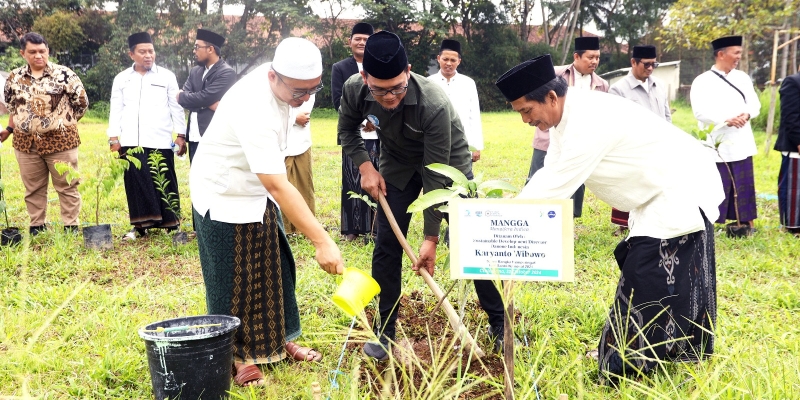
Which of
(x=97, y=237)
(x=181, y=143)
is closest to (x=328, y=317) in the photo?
(x=97, y=237)

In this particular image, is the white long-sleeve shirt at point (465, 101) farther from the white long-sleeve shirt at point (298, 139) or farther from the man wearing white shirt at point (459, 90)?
the white long-sleeve shirt at point (298, 139)

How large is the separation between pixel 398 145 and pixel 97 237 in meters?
3.25

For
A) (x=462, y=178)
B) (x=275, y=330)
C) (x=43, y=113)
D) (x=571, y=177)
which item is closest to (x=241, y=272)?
(x=275, y=330)

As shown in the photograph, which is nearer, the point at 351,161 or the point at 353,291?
the point at 353,291

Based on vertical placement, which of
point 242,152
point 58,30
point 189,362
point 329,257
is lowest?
point 189,362

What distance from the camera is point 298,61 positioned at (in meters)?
2.40

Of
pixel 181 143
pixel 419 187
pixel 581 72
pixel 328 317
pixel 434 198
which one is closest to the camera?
pixel 434 198

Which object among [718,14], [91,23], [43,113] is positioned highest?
[91,23]

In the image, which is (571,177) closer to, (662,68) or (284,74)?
(284,74)

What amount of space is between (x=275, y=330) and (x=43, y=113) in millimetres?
3701

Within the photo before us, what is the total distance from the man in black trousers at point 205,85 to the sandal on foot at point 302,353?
285 centimetres

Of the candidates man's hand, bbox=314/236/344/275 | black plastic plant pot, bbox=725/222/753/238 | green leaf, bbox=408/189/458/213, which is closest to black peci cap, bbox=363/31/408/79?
green leaf, bbox=408/189/458/213

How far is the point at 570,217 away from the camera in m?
1.93

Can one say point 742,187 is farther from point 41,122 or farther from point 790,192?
point 41,122
